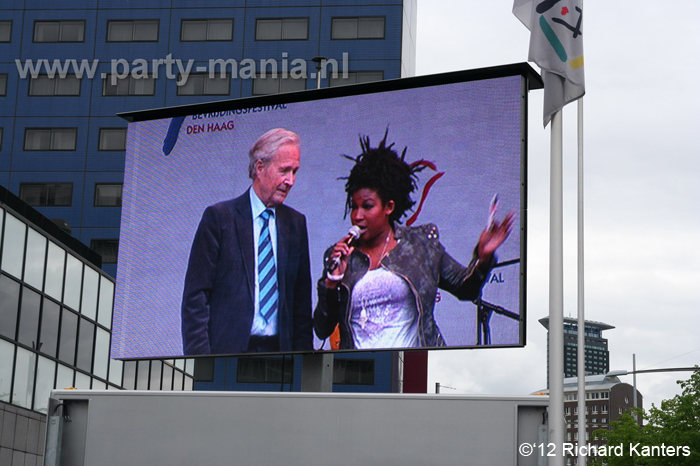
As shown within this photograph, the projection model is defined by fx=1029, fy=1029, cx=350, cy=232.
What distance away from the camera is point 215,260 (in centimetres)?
1672

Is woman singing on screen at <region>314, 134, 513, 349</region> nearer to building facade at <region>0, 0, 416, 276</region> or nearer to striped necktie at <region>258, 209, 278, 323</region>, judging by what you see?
striped necktie at <region>258, 209, 278, 323</region>

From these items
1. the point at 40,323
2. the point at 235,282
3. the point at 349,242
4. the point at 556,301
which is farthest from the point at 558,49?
the point at 40,323

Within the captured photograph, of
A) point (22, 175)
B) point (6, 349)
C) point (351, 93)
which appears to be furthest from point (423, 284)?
point (22, 175)

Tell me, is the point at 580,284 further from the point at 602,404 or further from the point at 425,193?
the point at 602,404

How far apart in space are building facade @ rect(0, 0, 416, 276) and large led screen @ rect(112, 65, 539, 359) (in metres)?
46.2

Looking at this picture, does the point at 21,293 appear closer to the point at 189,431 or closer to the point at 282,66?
the point at 189,431

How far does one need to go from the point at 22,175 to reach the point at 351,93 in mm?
51804

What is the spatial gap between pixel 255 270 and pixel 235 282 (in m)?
0.39

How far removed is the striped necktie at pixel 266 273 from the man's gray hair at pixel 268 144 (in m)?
0.86

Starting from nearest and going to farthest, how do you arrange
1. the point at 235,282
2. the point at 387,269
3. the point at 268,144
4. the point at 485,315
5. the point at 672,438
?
the point at 485,315
the point at 387,269
the point at 235,282
the point at 268,144
the point at 672,438

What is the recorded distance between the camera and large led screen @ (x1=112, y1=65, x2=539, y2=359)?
15.1 meters

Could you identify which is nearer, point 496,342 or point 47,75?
point 496,342

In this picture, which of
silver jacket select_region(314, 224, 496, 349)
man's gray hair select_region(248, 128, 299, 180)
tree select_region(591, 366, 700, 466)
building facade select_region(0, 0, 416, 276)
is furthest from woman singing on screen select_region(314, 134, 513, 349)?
building facade select_region(0, 0, 416, 276)

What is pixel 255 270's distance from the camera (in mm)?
16484
